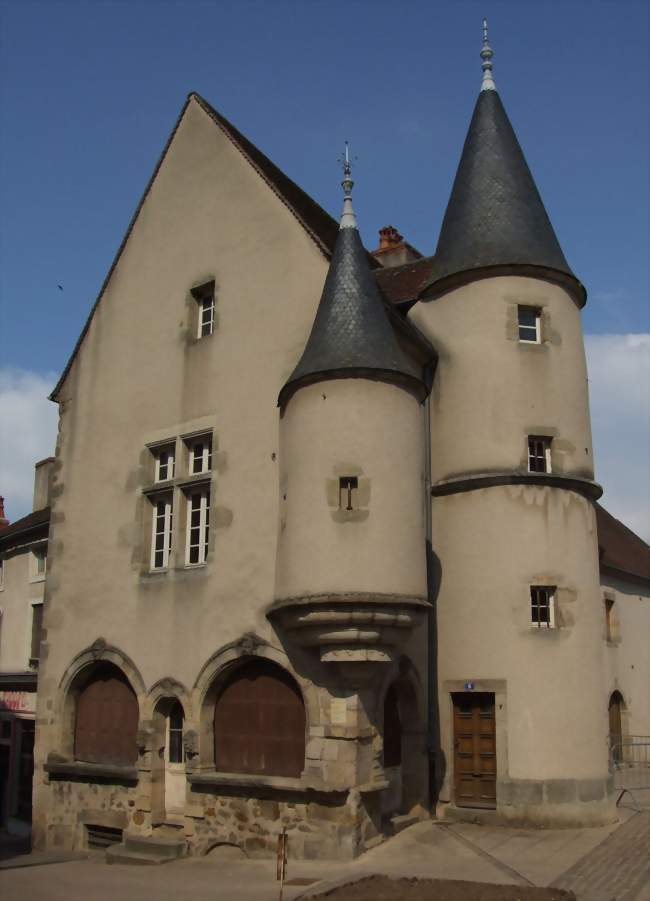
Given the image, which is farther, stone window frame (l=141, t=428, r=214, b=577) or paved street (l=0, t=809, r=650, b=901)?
stone window frame (l=141, t=428, r=214, b=577)

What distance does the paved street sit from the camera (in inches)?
415

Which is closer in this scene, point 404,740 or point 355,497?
point 355,497

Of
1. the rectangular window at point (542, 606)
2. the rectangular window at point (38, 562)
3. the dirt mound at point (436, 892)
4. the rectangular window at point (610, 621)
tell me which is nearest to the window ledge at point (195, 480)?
the rectangular window at point (542, 606)

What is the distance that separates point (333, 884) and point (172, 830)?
4.66 meters

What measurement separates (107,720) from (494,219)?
1108cm

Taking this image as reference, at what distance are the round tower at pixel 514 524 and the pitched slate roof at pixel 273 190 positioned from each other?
235 cm

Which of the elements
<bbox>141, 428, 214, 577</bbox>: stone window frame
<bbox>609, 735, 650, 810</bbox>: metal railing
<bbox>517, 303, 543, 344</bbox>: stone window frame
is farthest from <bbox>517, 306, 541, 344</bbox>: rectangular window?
<bbox>609, 735, 650, 810</bbox>: metal railing

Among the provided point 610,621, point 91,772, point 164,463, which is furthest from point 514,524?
point 610,621

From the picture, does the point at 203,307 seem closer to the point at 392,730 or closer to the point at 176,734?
the point at 176,734

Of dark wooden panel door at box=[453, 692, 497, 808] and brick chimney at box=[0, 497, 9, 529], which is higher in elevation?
brick chimney at box=[0, 497, 9, 529]

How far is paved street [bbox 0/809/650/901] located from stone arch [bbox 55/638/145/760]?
2.64 m

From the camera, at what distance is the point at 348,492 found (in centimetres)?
1290

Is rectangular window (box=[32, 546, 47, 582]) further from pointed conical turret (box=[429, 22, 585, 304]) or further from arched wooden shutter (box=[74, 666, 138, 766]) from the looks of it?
pointed conical turret (box=[429, 22, 585, 304])

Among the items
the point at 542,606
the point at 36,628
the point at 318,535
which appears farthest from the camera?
the point at 36,628
